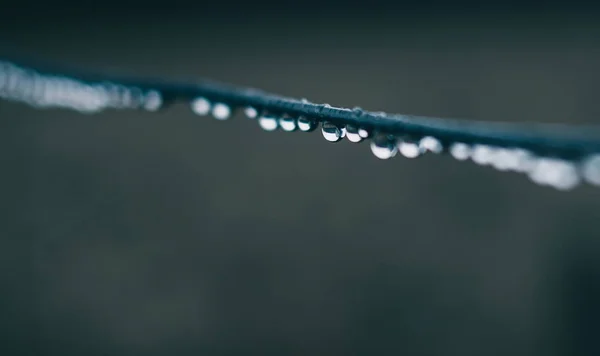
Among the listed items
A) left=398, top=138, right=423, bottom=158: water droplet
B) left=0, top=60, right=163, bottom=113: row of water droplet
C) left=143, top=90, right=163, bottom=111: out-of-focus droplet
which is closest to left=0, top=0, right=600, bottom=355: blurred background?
left=0, top=60, right=163, bottom=113: row of water droplet

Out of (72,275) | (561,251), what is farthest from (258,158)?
(561,251)

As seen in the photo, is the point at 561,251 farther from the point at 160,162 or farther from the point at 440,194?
the point at 160,162

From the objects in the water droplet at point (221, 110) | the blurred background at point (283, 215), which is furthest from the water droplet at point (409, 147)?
the blurred background at point (283, 215)

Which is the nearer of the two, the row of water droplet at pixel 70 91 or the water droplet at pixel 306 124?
the water droplet at pixel 306 124

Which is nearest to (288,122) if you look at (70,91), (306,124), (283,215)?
(306,124)

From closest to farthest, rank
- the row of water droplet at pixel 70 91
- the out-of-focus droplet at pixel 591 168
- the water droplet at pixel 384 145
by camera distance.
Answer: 1. the out-of-focus droplet at pixel 591 168
2. the water droplet at pixel 384 145
3. the row of water droplet at pixel 70 91

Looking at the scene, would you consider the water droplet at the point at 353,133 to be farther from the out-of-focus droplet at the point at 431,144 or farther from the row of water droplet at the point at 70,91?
the row of water droplet at the point at 70,91

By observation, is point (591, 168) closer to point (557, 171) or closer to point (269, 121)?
point (557, 171)
